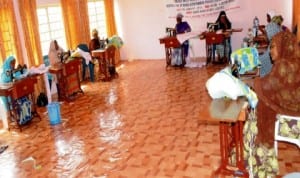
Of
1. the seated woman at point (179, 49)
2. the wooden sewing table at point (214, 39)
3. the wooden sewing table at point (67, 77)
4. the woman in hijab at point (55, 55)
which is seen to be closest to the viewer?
the wooden sewing table at point (67, 77)

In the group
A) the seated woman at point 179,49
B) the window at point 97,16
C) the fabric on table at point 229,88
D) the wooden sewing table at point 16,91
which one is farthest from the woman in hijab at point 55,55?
the fabric on table at point 229,88

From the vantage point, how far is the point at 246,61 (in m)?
3.55

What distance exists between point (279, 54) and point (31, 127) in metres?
4.17

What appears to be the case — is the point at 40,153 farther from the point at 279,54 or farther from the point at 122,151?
the point at 279,54

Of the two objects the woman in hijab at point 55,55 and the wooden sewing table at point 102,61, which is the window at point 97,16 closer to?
the wooden sewing table at point 102,61

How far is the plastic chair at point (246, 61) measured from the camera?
11.3ft

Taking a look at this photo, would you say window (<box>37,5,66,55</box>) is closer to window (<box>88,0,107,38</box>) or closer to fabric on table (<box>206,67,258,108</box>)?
window (<box>88,0,107,38</box>)

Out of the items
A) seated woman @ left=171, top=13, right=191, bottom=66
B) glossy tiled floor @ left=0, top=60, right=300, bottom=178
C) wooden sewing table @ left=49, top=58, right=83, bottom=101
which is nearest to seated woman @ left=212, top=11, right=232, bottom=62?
seated woman @ left=171, top=13, right=191, bottom=66

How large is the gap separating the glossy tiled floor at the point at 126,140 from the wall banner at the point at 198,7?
2.67m

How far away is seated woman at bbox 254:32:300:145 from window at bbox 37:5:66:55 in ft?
19.0

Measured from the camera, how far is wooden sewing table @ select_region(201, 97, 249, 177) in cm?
295

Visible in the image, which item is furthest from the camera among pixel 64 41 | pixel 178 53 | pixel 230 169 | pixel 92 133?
pixel 178 53

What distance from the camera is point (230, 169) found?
3648 millimetres

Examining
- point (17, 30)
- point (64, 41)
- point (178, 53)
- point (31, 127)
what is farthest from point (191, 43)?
point (31, 127)
